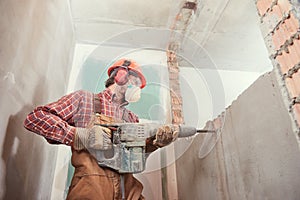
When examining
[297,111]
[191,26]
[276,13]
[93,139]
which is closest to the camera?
[297,111]

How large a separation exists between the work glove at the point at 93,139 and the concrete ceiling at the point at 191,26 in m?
0.83

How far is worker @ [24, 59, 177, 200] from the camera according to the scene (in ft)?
2.90

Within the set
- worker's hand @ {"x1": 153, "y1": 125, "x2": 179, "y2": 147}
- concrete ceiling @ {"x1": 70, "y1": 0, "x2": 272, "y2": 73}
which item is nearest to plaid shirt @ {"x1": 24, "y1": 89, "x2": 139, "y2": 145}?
worker's hand @ {"x1": 153, "y1": 125, "x2": 179, "y2": 147}

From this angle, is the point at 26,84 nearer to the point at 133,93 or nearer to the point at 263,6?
the point at 133,93

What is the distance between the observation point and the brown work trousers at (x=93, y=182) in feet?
2.84

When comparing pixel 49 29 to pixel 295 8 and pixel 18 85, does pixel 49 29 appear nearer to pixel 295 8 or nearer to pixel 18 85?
pixel 18 85

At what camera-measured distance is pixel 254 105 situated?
37.0 inches

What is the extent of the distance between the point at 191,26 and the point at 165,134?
1125mm

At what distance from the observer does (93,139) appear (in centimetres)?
87

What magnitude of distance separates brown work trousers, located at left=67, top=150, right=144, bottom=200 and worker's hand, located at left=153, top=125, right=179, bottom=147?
20cm

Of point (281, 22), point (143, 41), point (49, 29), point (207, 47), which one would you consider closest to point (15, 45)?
point (49, 29)

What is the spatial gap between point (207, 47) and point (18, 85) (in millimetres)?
1487

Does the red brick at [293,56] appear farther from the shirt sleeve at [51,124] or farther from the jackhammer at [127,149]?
the shirt sleeve at [51,124]

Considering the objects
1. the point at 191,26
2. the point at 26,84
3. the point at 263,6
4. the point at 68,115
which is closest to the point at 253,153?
the point at 263,6
